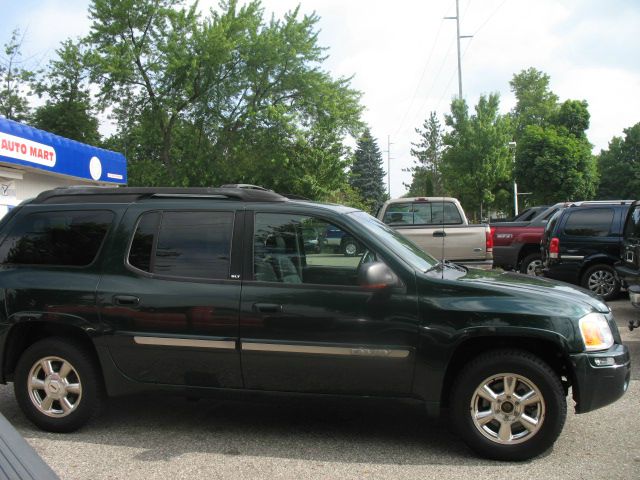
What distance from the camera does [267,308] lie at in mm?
3979

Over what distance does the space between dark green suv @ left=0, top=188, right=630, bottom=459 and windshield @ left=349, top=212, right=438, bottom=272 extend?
34mm

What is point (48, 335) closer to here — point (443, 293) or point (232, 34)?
point (443, 293)

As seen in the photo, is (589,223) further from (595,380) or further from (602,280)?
(595,380)

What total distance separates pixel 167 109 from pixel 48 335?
28.7 m

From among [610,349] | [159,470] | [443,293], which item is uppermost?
[443,293]

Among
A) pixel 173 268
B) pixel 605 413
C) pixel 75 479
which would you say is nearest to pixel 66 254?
pixel 173 268

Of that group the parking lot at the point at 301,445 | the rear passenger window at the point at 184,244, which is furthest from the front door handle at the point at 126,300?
the parking lot at the point at 301,445

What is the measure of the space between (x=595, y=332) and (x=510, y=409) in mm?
741

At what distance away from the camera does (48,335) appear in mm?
4469

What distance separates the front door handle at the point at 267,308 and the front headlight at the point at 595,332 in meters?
1.96

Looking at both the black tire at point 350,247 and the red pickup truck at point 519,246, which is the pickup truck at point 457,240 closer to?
the red pickup truck at point 519,246

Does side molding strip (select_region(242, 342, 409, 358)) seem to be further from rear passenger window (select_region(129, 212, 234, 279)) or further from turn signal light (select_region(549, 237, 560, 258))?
turn signal light (select_region(549, 237, 560, 258))

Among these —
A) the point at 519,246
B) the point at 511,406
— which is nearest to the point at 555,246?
the point at 519,246

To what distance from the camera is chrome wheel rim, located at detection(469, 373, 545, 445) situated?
3758 millimetres
